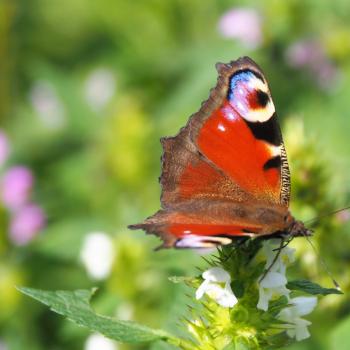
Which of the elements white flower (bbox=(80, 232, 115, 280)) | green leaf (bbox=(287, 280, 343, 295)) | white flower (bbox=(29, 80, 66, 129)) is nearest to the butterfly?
green leaf (bbox=(287, 280, 343, 295))

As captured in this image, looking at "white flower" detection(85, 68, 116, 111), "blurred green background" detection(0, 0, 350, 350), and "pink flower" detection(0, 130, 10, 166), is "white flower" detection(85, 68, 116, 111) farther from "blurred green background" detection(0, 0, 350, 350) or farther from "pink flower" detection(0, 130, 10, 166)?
"pink flower" detection(0, 130, 10, 166)

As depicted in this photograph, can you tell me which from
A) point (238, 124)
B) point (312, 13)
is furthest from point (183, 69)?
point (238, 124)

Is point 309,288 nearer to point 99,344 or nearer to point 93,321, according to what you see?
point 93,321

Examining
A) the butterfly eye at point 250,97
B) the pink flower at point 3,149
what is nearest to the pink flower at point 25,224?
the pink flower at point 3,149

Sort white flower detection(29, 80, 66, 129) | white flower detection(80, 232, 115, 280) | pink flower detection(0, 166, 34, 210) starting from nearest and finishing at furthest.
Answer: white flower detection(80, 232, 115, 280) < pink flower detection(0, 166, 34, 210) < white flower detection(29, 80, 66, 129)

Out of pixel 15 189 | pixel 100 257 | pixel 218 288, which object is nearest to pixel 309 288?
pixel 218 288

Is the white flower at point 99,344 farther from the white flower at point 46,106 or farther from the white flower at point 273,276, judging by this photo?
the white flower at point 46,106

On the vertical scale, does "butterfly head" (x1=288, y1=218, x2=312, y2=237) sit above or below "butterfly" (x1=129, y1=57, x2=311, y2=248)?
below

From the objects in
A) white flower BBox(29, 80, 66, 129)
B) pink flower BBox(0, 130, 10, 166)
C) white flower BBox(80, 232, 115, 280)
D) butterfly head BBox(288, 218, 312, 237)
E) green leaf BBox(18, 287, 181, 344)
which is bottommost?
green leaf BBox(18, 287, 181, 344)
